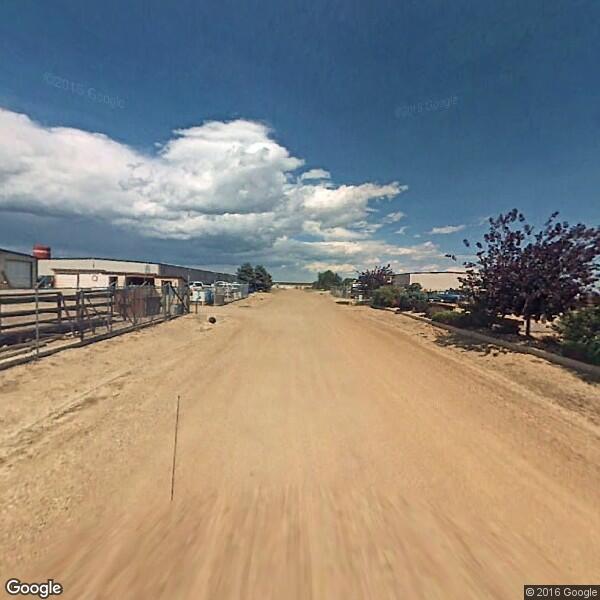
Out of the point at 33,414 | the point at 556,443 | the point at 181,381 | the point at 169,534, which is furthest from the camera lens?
the point at 181,381

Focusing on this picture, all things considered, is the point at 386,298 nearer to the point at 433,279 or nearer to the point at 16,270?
the point at 16,270

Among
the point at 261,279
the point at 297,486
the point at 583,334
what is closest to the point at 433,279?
the point at 261,279

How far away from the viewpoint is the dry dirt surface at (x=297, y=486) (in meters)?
2.38

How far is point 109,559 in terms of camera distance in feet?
8.00

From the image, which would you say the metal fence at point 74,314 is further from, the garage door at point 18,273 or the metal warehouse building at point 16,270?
the garage door at point 18,273

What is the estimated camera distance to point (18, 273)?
1266 inches

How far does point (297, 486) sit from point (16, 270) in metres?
38.8

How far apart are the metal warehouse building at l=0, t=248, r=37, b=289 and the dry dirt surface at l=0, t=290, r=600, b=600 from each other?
97.8 feet

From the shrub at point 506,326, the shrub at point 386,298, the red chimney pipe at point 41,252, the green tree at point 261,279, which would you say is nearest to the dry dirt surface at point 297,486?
the shrub at point 506,326

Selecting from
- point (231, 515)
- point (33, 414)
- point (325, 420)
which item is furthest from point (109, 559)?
point (33, 414)

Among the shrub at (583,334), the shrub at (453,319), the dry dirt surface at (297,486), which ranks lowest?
the dry dirt surface at (297,486)

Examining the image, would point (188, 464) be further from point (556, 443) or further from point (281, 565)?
point (556, 443)

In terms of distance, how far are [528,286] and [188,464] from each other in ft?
36.1

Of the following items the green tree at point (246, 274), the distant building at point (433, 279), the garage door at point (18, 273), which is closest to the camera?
the garage door at point (18, 273)
